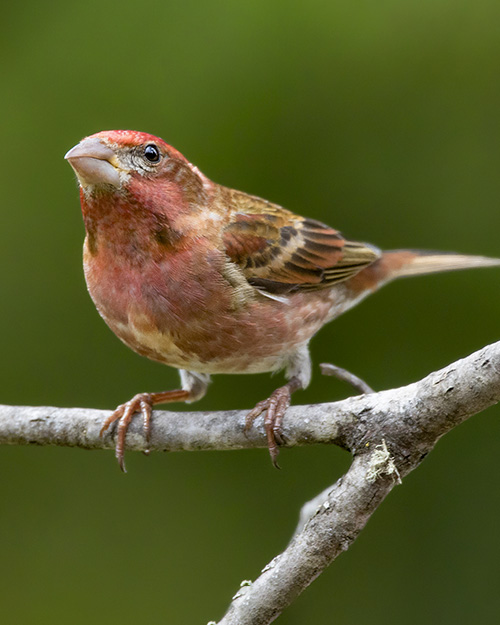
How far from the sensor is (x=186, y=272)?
13.5ft

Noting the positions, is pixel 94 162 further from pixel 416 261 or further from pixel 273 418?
pixel 416 261

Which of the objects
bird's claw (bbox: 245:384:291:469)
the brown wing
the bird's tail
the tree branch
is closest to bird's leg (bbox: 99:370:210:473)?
bird's claw (bbox: 245:384:291:469)

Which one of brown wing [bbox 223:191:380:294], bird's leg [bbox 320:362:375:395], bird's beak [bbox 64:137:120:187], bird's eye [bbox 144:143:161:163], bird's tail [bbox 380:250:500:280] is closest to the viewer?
bird's beak [bbox 64:137:120:187]

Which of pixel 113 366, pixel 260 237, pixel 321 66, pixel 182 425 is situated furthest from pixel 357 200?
pixel 182 425

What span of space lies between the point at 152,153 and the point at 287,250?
100 cm

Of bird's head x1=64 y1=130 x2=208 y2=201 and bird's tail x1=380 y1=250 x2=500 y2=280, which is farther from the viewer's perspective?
bird's tail x1=380 y1=250 x2=500 y2=280

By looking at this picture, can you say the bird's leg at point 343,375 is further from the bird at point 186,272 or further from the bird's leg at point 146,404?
the bird's leg at point 146,404

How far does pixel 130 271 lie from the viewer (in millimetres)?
4055

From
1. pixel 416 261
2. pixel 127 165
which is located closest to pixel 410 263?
pixel 416 261

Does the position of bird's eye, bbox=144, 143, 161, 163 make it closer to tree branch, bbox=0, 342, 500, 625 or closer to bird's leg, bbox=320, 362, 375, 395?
bird's leg, bbox=320, 362, 375, 395

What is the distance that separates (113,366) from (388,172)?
196 centimetres

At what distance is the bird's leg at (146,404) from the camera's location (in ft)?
14.0

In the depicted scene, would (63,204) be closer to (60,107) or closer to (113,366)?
(60,107)

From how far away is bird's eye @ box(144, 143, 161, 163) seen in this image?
402 centimetres
